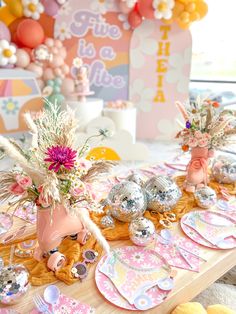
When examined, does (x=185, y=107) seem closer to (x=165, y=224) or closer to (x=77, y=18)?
(x=165, y=224)

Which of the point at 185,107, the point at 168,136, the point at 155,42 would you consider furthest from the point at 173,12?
the point at 185,107

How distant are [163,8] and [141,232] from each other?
109 inches

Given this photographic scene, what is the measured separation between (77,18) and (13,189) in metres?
3.08

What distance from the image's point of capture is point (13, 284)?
2.95 ft

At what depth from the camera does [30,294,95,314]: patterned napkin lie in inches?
35.3

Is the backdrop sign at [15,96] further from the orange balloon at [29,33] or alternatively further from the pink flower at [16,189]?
the pink flower at [16,189]

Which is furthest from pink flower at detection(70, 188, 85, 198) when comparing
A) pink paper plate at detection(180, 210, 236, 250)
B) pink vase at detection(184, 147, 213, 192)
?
pink vase at detection(184, 147, 213, 192)

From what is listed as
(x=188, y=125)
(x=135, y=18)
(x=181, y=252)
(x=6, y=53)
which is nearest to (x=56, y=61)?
(x=6, y=53)

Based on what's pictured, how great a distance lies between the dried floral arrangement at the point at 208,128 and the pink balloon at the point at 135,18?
2.24 m

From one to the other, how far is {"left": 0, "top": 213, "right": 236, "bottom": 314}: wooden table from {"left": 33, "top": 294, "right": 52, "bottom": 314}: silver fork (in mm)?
14

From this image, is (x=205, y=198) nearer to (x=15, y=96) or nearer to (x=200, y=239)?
(x=200, y=239)

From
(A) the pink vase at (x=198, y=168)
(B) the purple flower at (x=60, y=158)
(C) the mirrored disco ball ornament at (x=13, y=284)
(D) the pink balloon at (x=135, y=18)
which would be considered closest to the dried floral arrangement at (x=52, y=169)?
(B) the purple flower at (x=60, y=158)

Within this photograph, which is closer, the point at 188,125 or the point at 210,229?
the point at 210,229

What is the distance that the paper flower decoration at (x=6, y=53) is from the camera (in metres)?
3.19
